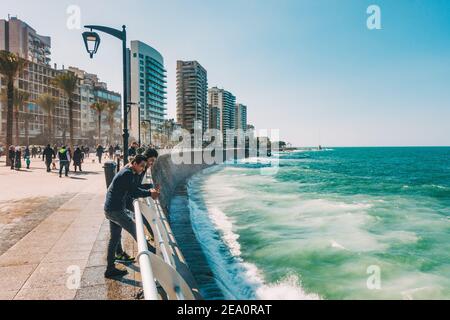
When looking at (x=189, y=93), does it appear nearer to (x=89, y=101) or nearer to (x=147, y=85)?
(x=147, y=85)

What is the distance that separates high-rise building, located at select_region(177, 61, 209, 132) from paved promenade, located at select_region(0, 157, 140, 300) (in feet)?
503

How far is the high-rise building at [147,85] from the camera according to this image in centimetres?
12250

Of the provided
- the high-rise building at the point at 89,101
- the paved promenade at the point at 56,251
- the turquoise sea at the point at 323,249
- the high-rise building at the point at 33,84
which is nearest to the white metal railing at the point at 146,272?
the paved promenade at the point at 56,251

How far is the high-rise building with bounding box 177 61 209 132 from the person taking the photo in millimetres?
162375

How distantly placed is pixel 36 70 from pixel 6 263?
91.1m

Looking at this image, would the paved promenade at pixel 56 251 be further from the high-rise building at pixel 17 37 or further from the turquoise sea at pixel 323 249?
the high-rise building at pixel 17 37

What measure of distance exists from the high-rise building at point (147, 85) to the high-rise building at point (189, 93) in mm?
21148

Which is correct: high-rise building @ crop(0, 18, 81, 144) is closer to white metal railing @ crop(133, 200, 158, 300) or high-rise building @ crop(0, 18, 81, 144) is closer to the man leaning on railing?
the man leaning on railing

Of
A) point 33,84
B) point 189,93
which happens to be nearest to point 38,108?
point 33,84

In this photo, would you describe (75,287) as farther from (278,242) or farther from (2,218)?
(278,242)

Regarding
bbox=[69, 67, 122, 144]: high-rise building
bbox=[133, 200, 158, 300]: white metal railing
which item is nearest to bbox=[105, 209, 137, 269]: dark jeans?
bbox=[133, 200, 158, 300]: white metal railing

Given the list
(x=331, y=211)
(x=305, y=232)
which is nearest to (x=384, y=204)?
(x=331, y=211)

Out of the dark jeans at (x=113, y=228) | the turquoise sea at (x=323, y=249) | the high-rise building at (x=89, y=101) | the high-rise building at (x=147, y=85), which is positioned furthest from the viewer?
the high-rise building at (x=147, y=85)

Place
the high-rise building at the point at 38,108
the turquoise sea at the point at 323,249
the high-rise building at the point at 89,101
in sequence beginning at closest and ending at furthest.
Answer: the turquoise sea at the point at 323,249 → the high-rise building at the point at 38,108 → the high-rise building at the point at 89,101
